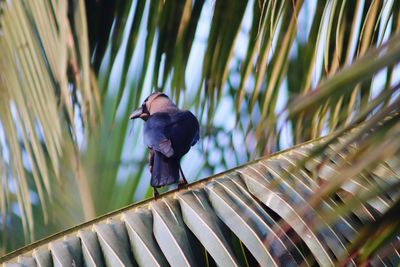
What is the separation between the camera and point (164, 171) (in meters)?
2.69

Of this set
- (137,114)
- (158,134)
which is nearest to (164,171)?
(158,134)

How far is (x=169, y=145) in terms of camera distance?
2713mm

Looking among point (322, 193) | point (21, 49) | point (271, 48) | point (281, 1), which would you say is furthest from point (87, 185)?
point (322, 193)

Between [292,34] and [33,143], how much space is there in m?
0.77

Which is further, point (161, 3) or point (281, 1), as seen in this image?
point (161, 3)

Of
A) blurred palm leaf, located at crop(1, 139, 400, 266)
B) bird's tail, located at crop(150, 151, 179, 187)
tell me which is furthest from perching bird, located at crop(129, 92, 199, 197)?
blurred palm leaf, located at crop(1, 139, 400, 266)

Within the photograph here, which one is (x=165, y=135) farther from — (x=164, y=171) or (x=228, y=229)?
(x=228, y=229)

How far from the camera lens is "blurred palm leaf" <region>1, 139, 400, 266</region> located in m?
1.63

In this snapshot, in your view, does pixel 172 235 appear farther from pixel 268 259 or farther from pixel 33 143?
pixel 33 143

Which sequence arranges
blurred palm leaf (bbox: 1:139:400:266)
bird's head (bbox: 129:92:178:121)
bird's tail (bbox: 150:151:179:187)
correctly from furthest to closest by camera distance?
bird's head (bbox: 129:92:178:121), bird's tail (bbox: 150:151:179:187), blurred palm leaf (bbox: 1:139:400:266)

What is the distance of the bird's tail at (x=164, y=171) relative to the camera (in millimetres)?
2646

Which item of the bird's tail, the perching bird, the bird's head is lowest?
the bird's tail

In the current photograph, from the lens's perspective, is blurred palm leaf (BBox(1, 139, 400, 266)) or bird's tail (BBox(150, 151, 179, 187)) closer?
blurred palm leaf (BBox(1, 139, 400, 266))

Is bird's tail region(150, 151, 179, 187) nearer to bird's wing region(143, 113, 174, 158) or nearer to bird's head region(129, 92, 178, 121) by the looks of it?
bird's wing region(143, 113, 174, 158)
